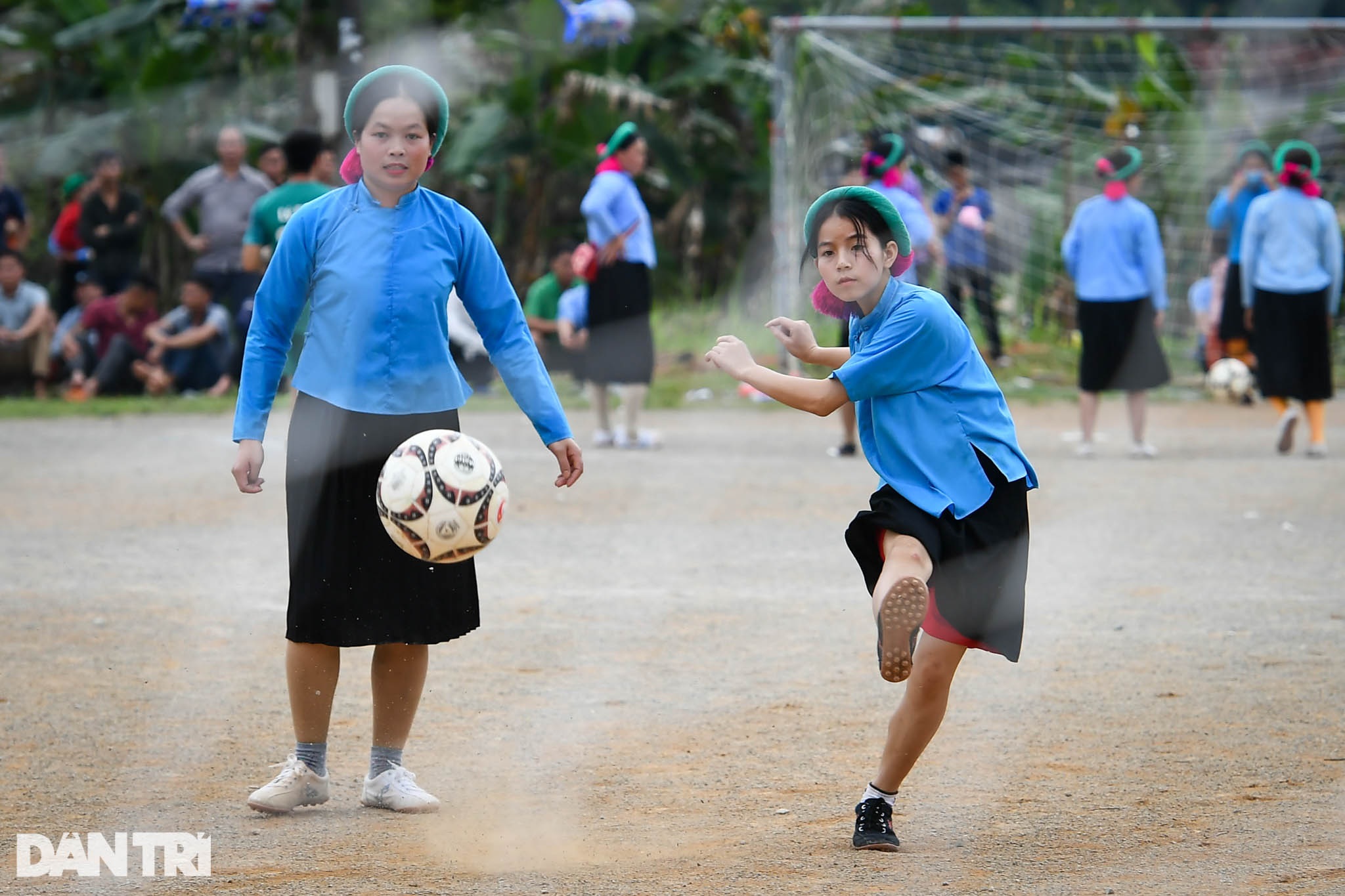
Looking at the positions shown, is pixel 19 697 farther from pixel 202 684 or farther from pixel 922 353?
pixel 922 353

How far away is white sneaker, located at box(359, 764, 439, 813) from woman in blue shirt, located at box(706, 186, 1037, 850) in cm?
107

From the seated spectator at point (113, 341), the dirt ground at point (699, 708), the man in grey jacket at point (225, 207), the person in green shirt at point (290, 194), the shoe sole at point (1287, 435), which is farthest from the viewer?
the seated spectator at point (113, 341)

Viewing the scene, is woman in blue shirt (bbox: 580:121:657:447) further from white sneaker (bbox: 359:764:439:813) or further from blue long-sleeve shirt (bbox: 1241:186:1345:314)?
white sneaker (bbox: 359:764:439:813)

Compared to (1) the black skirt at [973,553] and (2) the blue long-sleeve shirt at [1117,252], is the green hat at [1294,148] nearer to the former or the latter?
(2) the blue long-sleeve shirt at [1117,252]

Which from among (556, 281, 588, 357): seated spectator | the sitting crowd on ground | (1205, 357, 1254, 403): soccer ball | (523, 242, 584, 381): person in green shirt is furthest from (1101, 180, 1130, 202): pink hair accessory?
(523, 242, 584, 381): person in green shirt

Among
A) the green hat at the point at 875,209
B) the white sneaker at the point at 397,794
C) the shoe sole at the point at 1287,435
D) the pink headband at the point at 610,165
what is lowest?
the white sneaker at the point at 397,794

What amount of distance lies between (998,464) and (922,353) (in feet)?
1.01

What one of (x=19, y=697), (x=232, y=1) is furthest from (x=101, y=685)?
(x=232, y=1)

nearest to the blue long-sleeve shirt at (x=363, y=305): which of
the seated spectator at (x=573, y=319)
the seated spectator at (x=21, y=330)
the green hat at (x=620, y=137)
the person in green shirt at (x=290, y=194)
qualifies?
the person in green shirt at (x=290, y=194)

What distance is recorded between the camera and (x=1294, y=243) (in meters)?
10.5

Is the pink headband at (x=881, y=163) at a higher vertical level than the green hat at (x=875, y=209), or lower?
higher

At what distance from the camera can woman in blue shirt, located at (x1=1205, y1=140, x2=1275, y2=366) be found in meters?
12.2

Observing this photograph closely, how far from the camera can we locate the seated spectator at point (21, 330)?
13711 mm

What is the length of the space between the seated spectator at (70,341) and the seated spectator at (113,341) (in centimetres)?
2
